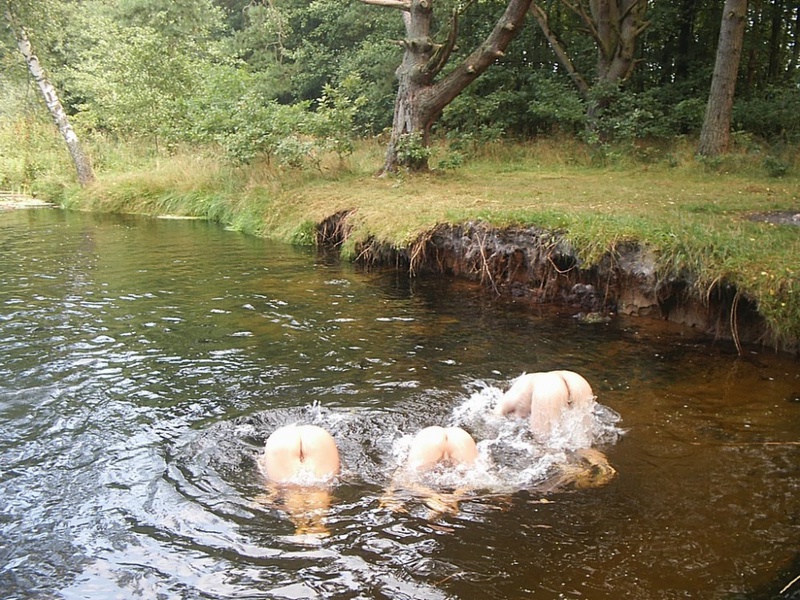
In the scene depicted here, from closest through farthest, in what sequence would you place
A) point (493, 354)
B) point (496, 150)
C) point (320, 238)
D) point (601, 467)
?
point (601, 467)
point (493, 354)
point (320, 238)
point (496, 150)

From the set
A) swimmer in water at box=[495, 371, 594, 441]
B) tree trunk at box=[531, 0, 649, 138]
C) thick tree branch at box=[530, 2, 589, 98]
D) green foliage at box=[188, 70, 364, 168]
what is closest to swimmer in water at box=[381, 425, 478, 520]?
swimmer in water at box=[495, 371, 594, 441]

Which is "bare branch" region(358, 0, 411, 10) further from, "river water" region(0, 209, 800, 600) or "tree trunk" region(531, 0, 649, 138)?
"river water" region(0, 209, 800, 600)

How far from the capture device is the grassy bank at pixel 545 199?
7215 millimetres

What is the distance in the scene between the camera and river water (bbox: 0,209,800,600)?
3.48 m

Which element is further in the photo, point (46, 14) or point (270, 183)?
point (46, 14)

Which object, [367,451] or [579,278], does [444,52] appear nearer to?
[579,278]

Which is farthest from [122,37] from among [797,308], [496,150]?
[797,308]

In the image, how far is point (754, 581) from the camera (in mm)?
3346

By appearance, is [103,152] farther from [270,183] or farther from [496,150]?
[496,150]

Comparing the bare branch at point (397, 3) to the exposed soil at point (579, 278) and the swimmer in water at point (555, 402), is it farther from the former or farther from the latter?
the swimmer in water at point (555, 402)

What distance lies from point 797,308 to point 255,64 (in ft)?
85.2

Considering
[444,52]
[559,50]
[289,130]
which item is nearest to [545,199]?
[444,52]

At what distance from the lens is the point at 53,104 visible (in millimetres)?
18453

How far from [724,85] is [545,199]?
6.49 meters
